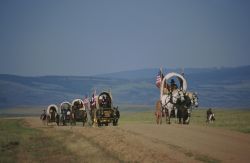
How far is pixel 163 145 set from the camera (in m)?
25.9

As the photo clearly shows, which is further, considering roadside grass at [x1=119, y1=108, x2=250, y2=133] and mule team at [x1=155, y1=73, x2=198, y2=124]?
roadside grass at [x1=119, y1=108, x2=250, y2=133]

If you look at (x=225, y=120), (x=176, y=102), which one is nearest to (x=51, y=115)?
(x=225, y=120)

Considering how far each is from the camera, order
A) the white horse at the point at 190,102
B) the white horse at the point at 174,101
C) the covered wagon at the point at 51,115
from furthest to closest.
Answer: the covered wagon at the point at 51,115, the white horse at the point at 190,102, the white horse at the point at 174,101

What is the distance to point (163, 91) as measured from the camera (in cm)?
4378

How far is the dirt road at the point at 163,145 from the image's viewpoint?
22.5 meters

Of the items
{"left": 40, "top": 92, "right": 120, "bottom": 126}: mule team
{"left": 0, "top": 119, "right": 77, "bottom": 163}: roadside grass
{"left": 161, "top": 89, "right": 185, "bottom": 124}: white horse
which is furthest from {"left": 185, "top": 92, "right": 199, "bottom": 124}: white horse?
{"left": 0, "top": 119, "right": 77, "bottom": 163}: roadside grass

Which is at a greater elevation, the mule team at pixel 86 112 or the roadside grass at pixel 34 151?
the mule team at pixel 86 112

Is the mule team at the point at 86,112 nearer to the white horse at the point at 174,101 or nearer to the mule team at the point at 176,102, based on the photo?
the mule team at the point at 176,102

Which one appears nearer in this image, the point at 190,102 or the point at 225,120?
the point at 190,102

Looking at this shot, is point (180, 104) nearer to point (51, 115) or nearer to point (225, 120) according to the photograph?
point (225, 120)

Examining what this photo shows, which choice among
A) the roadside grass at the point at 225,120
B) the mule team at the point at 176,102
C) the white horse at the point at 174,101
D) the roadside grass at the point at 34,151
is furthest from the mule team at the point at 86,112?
the roadside grass at the point at 34,151

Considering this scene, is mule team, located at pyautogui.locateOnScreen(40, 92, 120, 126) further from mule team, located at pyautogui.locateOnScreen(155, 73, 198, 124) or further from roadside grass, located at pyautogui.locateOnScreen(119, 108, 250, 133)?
mule team, located at pyautogui.locateOnScreen(155, 73, 198, 124)

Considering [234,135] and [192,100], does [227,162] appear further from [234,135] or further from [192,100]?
[192,100]

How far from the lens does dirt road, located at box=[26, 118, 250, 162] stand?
73.9 ft
